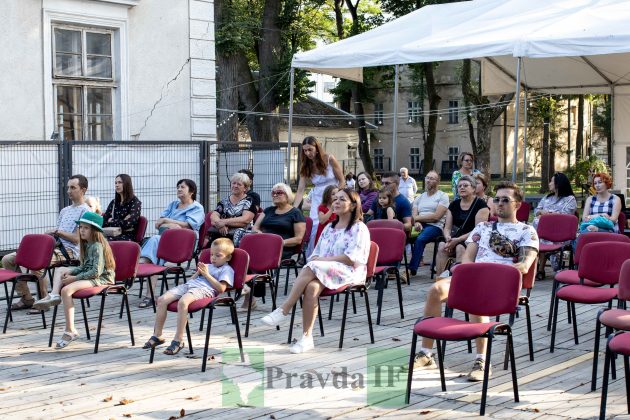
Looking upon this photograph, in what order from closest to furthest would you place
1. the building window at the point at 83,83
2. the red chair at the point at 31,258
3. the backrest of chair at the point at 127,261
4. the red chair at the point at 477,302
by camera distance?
the red chair at the point at 477,302
the backrest of chair at the point at 127,261
the red chair at the point at 31,258
the building window at the point at 83,83

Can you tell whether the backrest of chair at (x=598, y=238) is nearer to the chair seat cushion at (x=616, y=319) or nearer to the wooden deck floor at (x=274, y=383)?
the wooden deck floor at (x=274, y=383)

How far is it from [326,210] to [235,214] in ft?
3.75

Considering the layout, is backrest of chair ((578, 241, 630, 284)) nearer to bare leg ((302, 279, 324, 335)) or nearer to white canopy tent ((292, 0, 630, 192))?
bare leg ((302, 279, 324, 335))

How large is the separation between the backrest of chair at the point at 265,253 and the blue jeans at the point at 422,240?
10.4 feet

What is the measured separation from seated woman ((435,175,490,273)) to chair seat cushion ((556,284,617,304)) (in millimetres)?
2608

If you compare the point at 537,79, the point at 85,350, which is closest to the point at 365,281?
the point at 85,350

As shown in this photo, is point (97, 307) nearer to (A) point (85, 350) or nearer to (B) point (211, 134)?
(A) point (85, 350)

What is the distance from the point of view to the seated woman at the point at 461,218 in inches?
423

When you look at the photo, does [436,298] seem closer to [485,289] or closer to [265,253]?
[485,289]

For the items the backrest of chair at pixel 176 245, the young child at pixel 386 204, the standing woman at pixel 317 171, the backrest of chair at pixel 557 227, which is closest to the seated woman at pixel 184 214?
the backrest of chair at pixel 176 245

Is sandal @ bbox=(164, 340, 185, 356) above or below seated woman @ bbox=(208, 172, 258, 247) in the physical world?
below

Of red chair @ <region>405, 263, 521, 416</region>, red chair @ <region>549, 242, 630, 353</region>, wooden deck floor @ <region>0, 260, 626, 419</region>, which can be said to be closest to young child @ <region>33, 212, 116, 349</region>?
wooden deck floor @ <region>0, 260, 626, 419</region>

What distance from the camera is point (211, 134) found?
54.2 ft

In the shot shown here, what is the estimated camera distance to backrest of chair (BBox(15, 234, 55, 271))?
9.38 m
